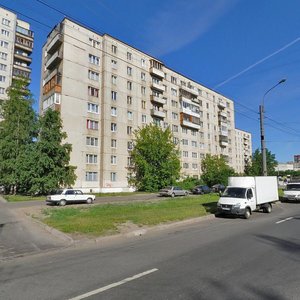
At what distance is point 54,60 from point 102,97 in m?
9.00

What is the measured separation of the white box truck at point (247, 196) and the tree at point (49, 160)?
2369 cm

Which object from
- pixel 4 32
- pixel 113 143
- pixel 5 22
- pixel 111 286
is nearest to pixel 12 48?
pixel 4 32

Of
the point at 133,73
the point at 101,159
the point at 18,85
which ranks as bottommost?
the point at 101,159

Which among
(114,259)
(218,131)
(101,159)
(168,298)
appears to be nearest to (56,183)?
(101,159)

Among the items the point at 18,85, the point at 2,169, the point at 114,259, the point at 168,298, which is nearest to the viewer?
the point at 168,298

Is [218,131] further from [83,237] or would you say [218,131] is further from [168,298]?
[168,298]

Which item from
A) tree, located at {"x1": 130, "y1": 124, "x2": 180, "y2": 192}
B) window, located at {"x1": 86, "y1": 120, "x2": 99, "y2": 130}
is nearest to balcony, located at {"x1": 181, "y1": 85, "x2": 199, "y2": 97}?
tree, located at {"x1": 130, "y1": 124, "x2": 180, "y2": 192}

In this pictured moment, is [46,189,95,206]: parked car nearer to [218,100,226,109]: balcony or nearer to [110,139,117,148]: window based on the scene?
[110,139,117,148]: window

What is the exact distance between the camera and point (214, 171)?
63844mm

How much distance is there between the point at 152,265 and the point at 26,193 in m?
36.8

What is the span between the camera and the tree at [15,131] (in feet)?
127

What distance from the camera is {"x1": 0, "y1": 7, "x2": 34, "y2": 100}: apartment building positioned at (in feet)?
214

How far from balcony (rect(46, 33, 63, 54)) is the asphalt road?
42340mm

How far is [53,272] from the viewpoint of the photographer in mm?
6629
